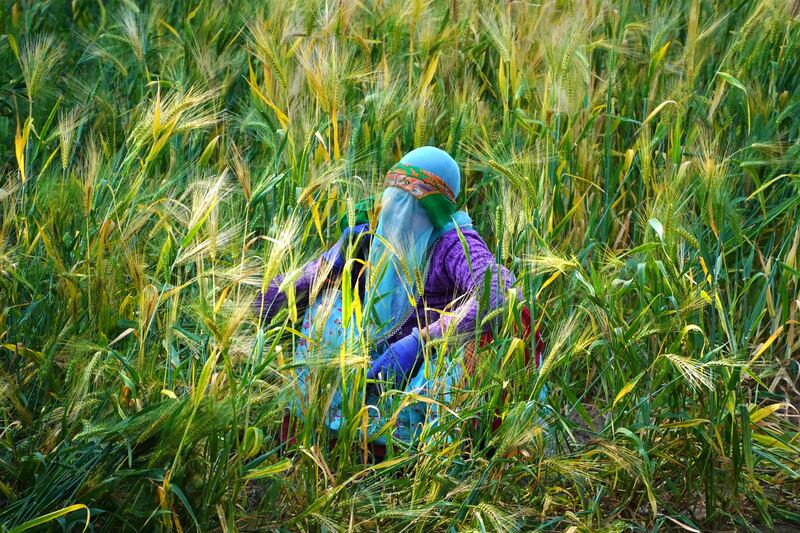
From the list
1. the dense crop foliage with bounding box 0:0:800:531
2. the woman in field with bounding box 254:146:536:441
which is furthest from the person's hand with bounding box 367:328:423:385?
the dense crop foliage with bounding box 0:0:800:531

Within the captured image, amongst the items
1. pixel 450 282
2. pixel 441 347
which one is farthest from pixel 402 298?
pixel 441 347

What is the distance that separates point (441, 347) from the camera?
237 cm

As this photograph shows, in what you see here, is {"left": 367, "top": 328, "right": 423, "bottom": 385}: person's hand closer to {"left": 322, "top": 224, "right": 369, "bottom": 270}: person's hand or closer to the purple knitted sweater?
the purple knitted sweater

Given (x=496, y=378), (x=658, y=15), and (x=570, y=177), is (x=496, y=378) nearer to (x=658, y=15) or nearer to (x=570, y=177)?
(x=570, y=177)

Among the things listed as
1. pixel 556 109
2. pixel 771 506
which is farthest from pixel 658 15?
pixel 771 506

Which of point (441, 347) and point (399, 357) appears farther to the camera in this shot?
point (399, 357)

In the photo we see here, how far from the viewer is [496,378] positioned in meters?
2.36

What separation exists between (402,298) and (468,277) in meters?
0.19

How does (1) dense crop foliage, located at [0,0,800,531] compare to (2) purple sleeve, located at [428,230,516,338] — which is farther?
(2) purple sleeve, located at [428,230,516,338]

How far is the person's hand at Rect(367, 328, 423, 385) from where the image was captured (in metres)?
2.65

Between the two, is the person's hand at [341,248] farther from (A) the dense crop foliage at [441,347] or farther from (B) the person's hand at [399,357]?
(B) the person's hand at [399,357]

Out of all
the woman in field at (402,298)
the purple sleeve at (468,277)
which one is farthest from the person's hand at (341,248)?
the purple sleeve at (468,277)

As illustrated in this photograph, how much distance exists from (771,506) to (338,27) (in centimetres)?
217

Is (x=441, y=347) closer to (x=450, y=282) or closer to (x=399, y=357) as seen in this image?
(x=399, y=357)
